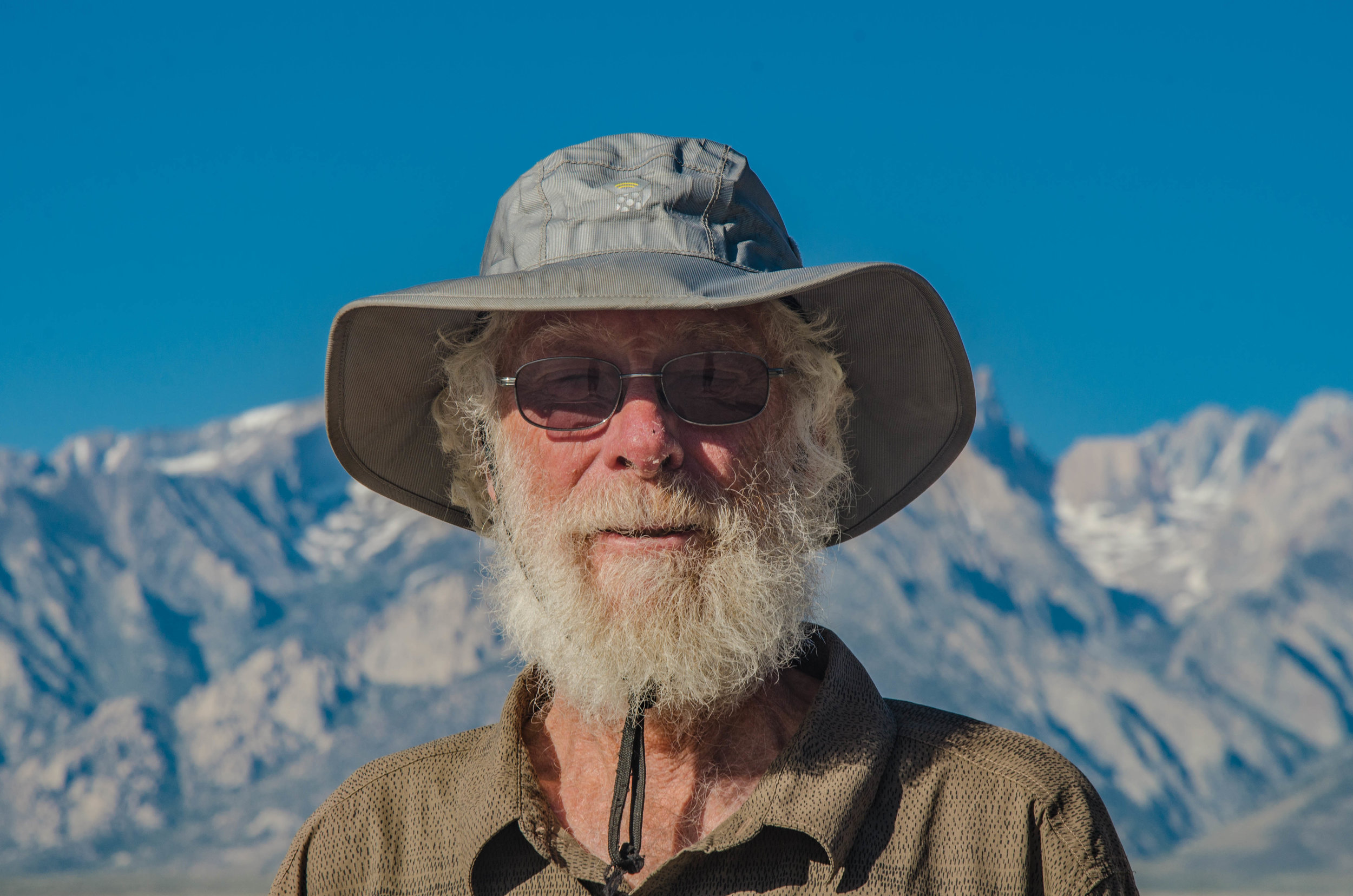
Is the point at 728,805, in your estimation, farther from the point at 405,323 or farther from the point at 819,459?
the point at 405,323

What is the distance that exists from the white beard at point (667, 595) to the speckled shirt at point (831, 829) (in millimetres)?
209

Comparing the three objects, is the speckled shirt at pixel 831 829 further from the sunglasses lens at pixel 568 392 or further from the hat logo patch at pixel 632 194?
the hat logo patch at pixel 632 194

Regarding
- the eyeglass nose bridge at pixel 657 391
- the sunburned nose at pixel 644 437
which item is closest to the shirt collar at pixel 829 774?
the sunburned nose at pixel 644 437

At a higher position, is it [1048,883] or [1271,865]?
[1048,883]

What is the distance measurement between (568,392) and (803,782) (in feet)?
3.61

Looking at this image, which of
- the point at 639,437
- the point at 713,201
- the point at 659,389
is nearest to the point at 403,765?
the point at 639,437

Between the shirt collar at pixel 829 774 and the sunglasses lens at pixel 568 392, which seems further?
the sunglasses lens at pixel 568 392

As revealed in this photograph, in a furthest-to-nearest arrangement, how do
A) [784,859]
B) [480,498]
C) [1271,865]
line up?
[1271,865], [480,498], [784,859]

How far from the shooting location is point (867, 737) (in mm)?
3053

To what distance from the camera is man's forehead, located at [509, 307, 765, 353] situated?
126 inches

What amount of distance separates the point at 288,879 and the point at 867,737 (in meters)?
1.52

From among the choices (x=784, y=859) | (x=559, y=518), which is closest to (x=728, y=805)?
(x=784, y=859)

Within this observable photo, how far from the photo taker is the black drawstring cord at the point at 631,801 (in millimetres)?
2904

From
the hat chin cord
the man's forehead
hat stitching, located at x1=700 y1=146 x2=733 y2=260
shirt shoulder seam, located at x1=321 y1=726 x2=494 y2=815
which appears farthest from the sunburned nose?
shirt shoulder seam, located at x1=321 y1=726 x2=494 y2=815
